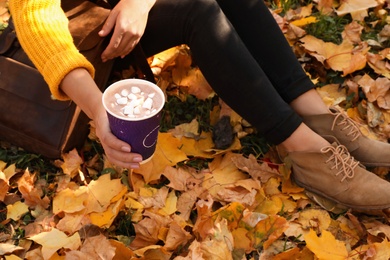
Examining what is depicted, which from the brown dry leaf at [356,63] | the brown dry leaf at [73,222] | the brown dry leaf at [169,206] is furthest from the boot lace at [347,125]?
the brown dry leaf at [73,222]

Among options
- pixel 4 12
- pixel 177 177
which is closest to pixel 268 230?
pixel 177 177

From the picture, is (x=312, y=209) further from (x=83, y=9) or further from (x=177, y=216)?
(x=83, y=9)

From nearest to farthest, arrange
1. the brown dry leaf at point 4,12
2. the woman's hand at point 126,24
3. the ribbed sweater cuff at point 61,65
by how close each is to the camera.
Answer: the ribbed sweater cuff at point 61,65 → the woman's hand at point 126,24 → the brown dry leaf at point 4,12

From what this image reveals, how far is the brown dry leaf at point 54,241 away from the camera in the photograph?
1.81m

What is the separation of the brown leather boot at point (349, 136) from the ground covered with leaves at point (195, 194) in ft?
0.37

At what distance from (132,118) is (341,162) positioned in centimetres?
93

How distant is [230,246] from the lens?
1810mm

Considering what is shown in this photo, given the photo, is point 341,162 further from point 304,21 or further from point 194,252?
point 304,21

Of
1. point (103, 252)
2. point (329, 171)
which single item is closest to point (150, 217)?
point (103, 252)

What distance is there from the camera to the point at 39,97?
198cm

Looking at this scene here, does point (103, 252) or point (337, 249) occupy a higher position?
point (103, 252)

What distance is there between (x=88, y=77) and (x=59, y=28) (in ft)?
0.63

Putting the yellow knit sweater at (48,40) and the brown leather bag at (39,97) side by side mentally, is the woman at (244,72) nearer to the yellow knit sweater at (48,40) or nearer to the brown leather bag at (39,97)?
the yellow knit sweater at (48,40)

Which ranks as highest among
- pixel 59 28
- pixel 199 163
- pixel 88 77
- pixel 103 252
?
pixel 59 28
